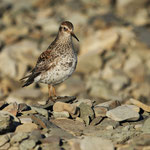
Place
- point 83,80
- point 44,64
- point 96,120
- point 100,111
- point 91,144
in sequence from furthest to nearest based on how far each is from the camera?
point 83,80
point 44,64
point 100,111
point 96,120
point 91,144

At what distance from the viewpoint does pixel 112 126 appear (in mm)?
10016

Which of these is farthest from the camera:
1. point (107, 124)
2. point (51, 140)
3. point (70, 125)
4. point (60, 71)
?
point (60, 71)

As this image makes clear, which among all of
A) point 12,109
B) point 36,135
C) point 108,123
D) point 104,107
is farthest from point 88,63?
point 36,135

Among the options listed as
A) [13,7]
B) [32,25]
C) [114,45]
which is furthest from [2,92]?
[13,7]

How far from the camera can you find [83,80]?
77.4 feet

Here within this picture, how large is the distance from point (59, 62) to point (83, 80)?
37.5 feet

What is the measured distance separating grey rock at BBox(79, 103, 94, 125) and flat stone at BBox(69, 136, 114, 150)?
1.54 metres

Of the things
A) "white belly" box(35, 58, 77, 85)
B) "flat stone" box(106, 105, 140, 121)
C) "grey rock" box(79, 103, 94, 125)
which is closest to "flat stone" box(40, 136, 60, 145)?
"grey rock" box(79, 103, 94, 125)

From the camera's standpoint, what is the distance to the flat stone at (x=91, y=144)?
8.48m

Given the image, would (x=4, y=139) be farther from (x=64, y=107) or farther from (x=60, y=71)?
(x=60, y=71)

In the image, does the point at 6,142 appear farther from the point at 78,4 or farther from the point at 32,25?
the point at 78,4

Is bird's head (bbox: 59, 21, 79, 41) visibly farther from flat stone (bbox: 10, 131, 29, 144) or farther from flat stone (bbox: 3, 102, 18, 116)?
flat stone (bbox: 10, 131, 29, 144)

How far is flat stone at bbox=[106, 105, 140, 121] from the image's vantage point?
1030 centimetres

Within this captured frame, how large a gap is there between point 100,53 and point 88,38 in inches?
114
